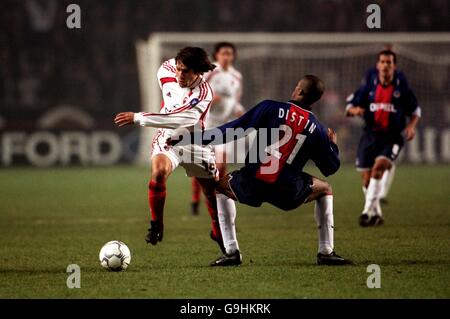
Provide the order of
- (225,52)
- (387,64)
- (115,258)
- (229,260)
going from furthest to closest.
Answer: (225,52), (387,64), (229,260), (115,258)

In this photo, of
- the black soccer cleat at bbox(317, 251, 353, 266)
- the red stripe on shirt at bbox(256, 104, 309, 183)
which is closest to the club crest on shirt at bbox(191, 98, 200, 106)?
the red stripe on shirt at bbox(256, 104, 309, 183)

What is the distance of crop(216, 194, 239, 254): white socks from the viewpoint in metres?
7.32

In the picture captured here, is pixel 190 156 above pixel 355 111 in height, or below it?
below

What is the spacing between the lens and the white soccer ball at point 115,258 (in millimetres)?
7008

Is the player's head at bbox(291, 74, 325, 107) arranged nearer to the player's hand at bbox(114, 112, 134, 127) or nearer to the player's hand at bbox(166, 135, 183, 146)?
the player's hand at bbox(166, 135, 183, 146)

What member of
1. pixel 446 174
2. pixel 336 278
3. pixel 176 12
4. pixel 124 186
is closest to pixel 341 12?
pixel 176 12

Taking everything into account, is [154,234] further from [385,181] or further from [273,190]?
[385,181]

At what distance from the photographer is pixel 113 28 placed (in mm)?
24734

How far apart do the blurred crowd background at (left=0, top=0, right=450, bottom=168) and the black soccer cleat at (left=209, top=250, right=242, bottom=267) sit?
15.4m

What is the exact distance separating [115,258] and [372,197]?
4.26m

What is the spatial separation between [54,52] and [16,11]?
163cm

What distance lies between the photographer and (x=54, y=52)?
23906 millimetres

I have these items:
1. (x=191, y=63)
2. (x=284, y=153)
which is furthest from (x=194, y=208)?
(x=284, y=153)

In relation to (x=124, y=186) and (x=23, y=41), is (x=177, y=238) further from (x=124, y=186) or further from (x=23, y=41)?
(x=23, y=41)
